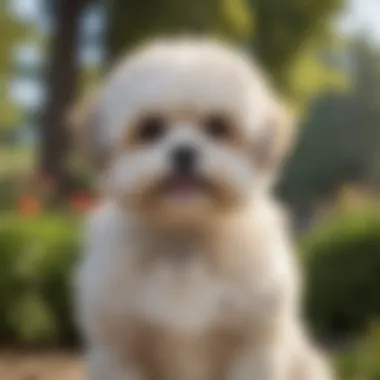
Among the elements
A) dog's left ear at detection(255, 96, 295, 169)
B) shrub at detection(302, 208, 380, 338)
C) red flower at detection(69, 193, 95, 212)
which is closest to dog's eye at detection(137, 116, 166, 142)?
dog's left ear at detection(255, 96, 295, 169)

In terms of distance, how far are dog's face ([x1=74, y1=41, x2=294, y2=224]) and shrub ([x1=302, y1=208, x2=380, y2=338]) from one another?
2.08 m

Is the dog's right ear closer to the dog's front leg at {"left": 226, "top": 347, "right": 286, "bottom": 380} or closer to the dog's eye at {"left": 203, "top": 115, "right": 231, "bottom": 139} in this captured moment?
the dog's eye at {"left": 203, "top": 115, "right": 231, "bottom": 139}

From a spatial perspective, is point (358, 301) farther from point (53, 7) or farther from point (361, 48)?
point (361, 48)

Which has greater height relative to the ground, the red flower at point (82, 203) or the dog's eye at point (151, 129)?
the red flower at point (82, 203)

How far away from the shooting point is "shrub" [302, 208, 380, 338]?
4.09m

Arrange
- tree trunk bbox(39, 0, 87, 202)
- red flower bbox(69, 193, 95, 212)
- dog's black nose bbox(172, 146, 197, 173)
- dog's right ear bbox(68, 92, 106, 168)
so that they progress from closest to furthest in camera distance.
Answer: dog's black nose bbox(172, 146, 197, 173) < dog's right ear bbox(68, 92, 106, 168) < red flower bbox(69, 193, 95, 212) < tree trunk bbox(39, 0, 87, 202)

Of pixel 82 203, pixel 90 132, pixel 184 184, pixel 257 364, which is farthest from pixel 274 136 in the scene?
pixel 82 203

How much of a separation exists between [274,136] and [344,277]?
2.12 meters

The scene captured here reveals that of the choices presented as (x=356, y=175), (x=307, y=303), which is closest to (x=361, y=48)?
(x=356, y=175)

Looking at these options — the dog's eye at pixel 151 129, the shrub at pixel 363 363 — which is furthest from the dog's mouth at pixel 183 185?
the shrub at pixel 363 363

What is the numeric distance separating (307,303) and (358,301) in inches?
8.8

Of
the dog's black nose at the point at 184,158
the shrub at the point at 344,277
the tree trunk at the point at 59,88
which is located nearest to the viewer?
the dog's black nose at the point at 184,158

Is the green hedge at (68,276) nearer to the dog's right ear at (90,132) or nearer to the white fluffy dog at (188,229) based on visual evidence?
the white fluffy dog at (188,229)

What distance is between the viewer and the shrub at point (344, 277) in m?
4.09
